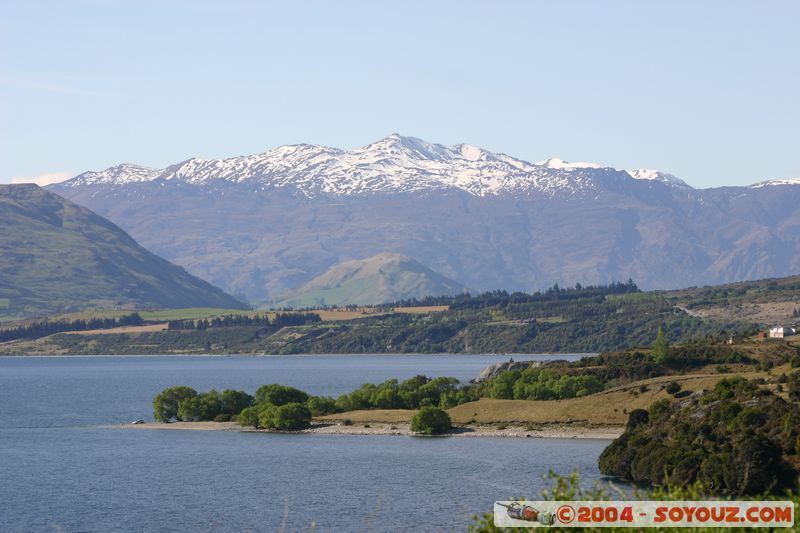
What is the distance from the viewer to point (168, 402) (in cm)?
16412

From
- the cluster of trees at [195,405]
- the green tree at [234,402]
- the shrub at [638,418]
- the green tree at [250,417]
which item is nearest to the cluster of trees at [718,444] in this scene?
the shrub at [638,418]

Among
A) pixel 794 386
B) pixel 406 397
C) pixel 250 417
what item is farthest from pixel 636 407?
pixel 250 417

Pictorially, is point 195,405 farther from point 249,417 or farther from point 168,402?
point 249,417

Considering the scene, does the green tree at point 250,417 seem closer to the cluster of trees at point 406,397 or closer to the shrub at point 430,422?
the cluster of trees at point 406,397

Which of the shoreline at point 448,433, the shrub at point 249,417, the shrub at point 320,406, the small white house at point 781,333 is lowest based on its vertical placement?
the shoreline at point 448,433

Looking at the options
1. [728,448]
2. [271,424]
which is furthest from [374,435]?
[728,448]

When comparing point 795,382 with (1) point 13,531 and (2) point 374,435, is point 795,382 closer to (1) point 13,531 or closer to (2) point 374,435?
(2) point 374,435

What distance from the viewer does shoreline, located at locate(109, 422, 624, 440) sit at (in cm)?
13562

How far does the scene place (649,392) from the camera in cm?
14338

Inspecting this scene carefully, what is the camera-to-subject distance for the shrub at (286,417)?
15038cm

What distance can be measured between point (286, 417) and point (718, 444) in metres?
61.6

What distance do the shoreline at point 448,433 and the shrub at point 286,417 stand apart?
0.94 m

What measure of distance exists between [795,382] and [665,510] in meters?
85.8

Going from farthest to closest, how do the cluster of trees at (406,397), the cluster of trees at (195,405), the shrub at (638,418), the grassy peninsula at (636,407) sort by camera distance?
1. the cluster of trees at (195,405)
2. the cluster of trees at (406,397)
3. the shrub at (638,418)
4. the grassy peninsula at (636,407)
